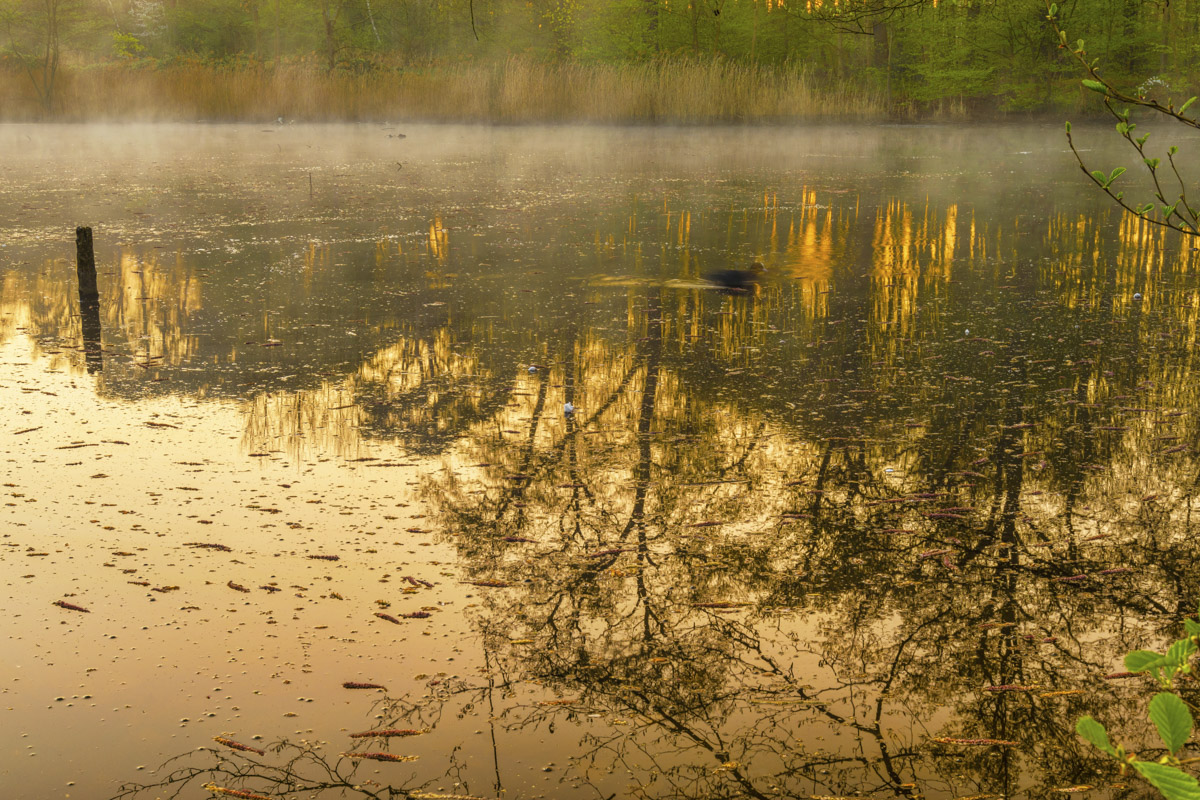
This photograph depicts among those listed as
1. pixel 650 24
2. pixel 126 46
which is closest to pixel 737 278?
pixel 650 24

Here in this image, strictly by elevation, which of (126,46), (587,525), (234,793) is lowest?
(234,793)

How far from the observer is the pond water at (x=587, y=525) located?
9.92 ft

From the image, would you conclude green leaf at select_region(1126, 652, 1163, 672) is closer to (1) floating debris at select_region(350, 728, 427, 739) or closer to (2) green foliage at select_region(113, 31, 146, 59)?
(1) floating debris at select_region(350, 728, 427, 739)

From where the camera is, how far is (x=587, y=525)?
4418 mm

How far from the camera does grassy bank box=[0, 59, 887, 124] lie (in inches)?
1100

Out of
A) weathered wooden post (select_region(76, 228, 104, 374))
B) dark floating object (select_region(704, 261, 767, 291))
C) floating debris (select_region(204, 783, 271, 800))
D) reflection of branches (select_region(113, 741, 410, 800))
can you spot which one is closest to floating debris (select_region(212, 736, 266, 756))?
reflection of branches (select_region(113, 741, 410, 800))

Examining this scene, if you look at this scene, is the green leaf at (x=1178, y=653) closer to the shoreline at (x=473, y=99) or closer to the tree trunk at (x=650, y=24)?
the shoreline at (x=473, y=99)

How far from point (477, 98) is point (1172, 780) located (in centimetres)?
2836

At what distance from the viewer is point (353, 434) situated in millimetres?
5551

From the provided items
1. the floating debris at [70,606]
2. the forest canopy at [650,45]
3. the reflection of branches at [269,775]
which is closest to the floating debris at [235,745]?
the reflection of branches at [269,775]

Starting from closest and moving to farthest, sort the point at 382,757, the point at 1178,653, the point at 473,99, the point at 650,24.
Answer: the point at 1178,653 → the point at 382,757 → the point at 473,99 → the point at 650,24

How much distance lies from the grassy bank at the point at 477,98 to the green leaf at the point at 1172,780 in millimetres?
27610

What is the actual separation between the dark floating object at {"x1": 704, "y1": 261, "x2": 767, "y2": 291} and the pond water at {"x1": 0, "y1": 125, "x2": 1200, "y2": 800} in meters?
0.26

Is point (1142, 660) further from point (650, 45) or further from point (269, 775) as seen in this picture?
point (650, 45)
